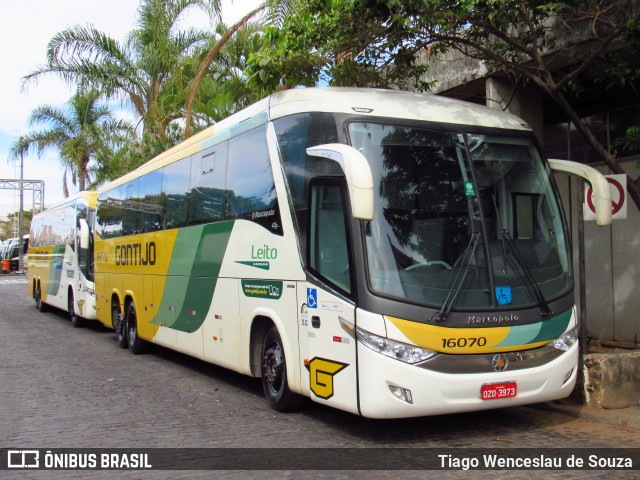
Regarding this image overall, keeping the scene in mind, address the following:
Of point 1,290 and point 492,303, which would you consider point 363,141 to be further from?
point 1,290

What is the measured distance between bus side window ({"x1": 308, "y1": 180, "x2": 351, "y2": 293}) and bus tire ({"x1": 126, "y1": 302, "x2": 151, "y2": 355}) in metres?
7.05

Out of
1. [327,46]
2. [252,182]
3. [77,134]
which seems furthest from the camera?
[77,134]

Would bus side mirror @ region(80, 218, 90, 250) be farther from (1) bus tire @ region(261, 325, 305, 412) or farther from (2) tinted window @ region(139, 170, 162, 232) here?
(1) bus tire @ region(261, 325, 305, 412)

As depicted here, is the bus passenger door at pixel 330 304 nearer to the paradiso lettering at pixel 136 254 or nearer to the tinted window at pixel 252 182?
the tinted window at pixel 252 182

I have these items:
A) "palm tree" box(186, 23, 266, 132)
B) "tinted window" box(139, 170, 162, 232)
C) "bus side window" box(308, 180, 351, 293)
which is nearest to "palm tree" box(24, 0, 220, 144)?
"palm tree" box(186, 23, 266, 132)

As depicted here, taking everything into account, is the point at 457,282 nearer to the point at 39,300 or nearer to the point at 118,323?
the point at 118,323

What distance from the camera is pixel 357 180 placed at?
5.80m

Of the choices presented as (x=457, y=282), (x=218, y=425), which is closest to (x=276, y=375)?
(x=218, y=425)

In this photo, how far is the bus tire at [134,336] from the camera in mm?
13000

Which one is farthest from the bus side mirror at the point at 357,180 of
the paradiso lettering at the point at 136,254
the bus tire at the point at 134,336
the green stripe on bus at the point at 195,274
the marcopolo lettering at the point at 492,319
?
the bus tire at the point at 134,336

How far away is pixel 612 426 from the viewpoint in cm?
712

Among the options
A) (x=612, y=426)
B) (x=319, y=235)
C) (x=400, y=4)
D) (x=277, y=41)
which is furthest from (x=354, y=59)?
(x=612, y=426)

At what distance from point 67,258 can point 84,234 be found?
2.06 meters

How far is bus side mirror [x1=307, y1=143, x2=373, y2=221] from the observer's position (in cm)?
574
